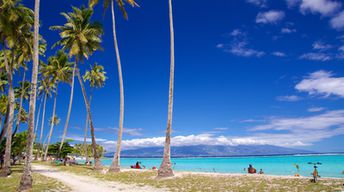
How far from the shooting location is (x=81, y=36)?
32406 millimetres

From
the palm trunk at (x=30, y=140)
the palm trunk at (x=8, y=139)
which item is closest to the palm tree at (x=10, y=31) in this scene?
the palm trunk at (x=8, y=139)

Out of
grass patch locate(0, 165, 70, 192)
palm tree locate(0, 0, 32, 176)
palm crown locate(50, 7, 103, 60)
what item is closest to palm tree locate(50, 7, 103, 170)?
palm crown locate(50, 7, 103, 60)

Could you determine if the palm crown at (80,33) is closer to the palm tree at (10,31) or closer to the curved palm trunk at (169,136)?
the palm tree at (10,31)

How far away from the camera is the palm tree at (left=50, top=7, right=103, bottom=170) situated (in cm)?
3291

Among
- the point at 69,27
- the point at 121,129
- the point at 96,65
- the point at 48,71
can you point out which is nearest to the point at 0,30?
the point at 69,27

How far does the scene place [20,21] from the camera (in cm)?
2562

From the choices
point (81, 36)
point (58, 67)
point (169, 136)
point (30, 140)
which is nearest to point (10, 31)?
point (81, 36)

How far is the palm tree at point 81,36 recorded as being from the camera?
3291cm

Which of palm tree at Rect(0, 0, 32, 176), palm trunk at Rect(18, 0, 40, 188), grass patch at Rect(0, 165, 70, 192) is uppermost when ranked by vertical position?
palm tree at Rect(0, 0, 32, 176)

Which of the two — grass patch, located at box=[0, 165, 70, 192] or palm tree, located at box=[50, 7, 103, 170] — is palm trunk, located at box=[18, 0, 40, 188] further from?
palm tree, located at box=[50, 7, 103, 170]

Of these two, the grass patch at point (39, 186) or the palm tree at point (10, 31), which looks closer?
the grass patch at point (39, 186)

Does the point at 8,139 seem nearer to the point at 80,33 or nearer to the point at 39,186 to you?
the point at 39,186

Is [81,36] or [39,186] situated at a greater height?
[81,36]

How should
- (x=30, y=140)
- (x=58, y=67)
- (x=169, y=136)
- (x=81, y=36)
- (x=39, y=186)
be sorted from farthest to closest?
1. (x=58, y=67)
2. (x=81, y=36)
3. (x=169, y=136)
4. (x=39, y=186)
5. (x=30, y=140)
